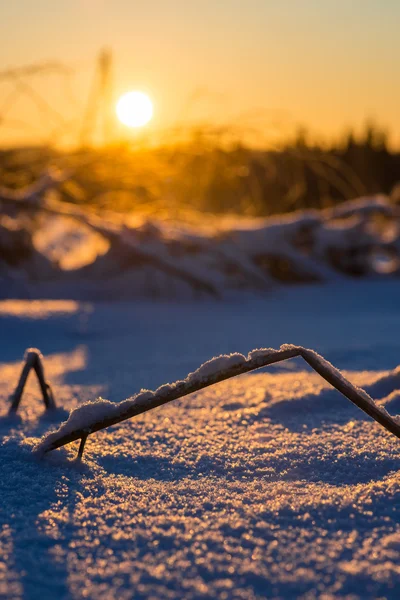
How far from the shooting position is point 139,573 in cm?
48

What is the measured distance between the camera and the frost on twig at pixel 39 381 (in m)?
0.98

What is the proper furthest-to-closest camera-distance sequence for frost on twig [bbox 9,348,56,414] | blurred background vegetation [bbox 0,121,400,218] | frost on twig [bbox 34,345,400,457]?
blurred background vegetation [bbox 0,121,400,218] → frost on twig [bbox 9,348,56,414] → frost on twig [bbox 34,345,400,457]

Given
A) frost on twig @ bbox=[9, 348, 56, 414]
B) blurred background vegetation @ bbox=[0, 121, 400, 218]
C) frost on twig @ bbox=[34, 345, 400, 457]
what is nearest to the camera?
frost on twig @ bbox=[34, 345, 400, 457]

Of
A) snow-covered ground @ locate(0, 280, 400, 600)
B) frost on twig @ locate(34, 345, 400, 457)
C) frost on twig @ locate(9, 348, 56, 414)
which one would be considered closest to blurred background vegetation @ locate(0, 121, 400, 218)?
snow-covered ground @ locate(0, 280, 400, 600)

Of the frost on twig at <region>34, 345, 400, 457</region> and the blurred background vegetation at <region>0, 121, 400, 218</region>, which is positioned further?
the blurred background vegetation at <region>0, 121, 400, 218</region>

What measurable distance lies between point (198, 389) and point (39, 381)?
40cm

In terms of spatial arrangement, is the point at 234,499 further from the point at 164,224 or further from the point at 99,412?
the point at 164,224

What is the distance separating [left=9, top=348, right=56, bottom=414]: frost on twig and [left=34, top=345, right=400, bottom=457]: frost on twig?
0.28 metres

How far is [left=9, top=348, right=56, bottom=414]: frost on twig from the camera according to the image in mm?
979

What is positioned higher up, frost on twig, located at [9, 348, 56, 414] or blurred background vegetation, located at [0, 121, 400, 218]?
blurred background vegetation, located at [0, 121, 400, 218]

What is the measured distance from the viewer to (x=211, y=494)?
633 mm

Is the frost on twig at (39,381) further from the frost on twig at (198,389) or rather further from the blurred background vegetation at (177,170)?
the blurred background vegetation at (177,170)

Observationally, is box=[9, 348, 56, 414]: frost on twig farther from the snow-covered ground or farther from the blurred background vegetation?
the blurred background vegetation

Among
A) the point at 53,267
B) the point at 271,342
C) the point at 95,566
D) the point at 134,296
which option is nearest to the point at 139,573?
the point at 95,566
